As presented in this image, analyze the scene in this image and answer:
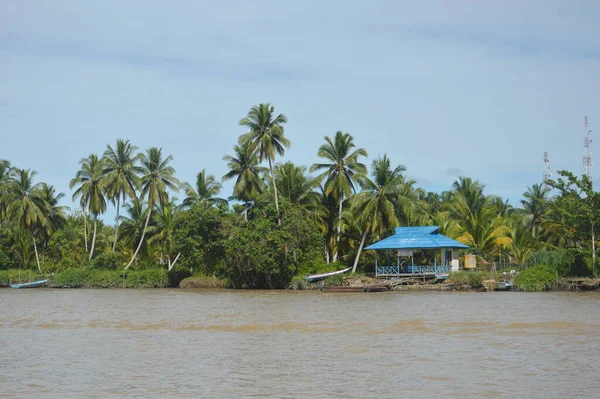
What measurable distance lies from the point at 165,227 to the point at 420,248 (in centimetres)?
2354

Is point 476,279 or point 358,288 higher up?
point 476,279

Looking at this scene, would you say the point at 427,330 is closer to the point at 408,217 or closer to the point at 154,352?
the point at 154,352

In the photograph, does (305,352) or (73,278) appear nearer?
(305,352)

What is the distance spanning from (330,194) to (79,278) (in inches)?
826

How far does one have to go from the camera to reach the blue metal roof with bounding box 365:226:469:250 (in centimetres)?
4434

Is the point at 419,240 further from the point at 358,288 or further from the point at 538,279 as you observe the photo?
the point at 538,279

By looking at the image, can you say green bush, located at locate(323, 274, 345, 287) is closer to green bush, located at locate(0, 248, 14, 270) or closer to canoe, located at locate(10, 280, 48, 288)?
canoe, located at locate(10, 280, 48, 288)

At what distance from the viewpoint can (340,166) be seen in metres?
50.9

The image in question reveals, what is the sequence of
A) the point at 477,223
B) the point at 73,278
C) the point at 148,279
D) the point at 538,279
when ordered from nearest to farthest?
the point at 538,279
the point at 477,223
the point at 148,279
the point at 73,278

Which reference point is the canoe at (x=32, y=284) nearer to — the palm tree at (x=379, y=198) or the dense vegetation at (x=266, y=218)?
the dense vegetation at (x=266, y=218)

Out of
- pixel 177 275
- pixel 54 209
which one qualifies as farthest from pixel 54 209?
pixel 177 275

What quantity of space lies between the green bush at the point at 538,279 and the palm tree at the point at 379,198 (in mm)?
10276

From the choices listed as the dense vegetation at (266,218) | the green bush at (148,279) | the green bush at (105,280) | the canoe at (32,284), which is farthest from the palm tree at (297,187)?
the canoe at (32,284)

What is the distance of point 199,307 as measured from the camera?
102 ft
